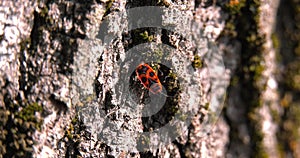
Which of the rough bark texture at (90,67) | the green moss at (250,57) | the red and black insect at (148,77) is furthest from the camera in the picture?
the green moss at (250,57)

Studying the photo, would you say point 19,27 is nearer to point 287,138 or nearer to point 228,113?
point 228,113

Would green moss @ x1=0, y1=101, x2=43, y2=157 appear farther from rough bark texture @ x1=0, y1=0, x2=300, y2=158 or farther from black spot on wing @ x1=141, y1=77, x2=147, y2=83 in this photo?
black spot on wing @ x1=141, y1=77, x2=147, y2=83

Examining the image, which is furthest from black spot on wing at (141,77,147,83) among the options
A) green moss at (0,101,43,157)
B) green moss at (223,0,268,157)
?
green moss at (223,0,268,157)

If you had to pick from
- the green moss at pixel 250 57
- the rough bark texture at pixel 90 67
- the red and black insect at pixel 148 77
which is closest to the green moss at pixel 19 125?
the rough bark texture at pixel 90 67

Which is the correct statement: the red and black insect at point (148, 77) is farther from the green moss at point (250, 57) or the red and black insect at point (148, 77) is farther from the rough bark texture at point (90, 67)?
the green moss at point (250, 57)

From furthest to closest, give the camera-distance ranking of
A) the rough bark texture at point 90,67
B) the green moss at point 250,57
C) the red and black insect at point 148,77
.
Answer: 1. the green moss at point 250,57
2. the red and black insect at point 148,77
3. the rough bark texture at point 90,67

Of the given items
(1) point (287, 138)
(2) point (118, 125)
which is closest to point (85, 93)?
(2) point (118, 125)
